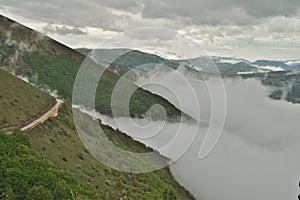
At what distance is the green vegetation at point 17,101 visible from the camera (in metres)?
103

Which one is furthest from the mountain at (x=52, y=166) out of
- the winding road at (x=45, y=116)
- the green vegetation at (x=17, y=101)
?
the winding road at (x=45, y=116)

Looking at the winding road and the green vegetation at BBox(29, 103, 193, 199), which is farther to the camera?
the winding road

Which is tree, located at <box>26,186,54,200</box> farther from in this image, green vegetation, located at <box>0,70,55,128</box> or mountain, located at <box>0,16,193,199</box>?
green vegetation, located at <box>0,70,55,128</box>

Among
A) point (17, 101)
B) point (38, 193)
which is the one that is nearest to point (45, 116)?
point (17, 101)

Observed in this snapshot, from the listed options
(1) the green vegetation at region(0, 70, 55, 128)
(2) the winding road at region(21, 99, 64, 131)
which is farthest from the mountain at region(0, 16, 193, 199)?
(2) the winding road at region(21, 99, 64, 131)

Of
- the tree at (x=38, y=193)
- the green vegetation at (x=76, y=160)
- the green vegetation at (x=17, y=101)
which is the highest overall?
the tree at (x=38, y=193)

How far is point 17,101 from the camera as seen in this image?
121438mm

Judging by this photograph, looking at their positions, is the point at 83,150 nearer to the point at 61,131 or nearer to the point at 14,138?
the point at 61,131

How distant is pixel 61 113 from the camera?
132m

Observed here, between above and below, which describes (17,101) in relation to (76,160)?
above

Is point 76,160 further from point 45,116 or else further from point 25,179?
point 25,179

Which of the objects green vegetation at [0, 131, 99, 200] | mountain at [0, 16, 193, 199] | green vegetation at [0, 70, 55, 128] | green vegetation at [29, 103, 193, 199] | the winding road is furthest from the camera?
green vegetation at [0, 70, 55, 128]

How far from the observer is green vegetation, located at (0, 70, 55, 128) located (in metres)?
103

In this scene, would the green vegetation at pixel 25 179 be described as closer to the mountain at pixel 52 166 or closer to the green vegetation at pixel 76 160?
the mountain at pixel 52 166
